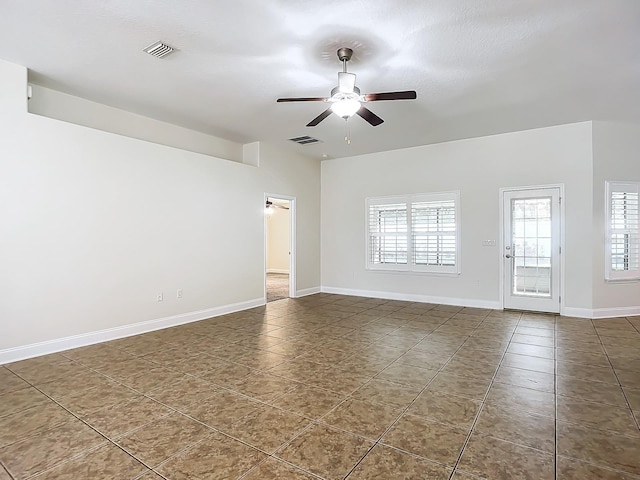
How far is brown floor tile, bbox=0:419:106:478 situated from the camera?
6.66 ft

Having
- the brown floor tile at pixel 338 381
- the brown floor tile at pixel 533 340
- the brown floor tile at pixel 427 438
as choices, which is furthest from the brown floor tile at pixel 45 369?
the brown floor tile at pixel 533 340

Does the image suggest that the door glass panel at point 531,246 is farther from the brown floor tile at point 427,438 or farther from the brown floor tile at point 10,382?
the brown floor tile at point 10,382

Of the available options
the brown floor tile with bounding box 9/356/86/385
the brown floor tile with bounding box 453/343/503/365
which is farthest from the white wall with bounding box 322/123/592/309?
the brown floor tile with bounding box 9/356/86/385

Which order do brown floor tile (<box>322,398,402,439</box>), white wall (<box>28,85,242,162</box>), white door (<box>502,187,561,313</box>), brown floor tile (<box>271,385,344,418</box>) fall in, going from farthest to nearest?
white door (<box>502,187,561,313</box>) → white wall (<box>28,85,242,162</box>) → brown floor tile (<box>271,385,344,418</box>) → brown floor tile (<box>322,398,402,439</box>)

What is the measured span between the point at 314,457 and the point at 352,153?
6.37m

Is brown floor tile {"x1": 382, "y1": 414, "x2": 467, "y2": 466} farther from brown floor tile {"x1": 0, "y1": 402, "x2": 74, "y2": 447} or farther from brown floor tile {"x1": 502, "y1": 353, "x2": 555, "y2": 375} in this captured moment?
brown floor tile {"x1": 0, "y1": 402, "x2": 74, "y2": 447}

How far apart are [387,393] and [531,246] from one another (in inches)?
177

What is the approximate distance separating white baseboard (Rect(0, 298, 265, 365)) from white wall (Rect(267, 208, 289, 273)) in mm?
6378

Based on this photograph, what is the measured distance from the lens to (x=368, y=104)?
474 centimetres

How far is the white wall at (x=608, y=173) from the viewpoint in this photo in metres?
5.58

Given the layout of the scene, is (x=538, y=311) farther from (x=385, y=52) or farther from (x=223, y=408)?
(x=223, y=408)

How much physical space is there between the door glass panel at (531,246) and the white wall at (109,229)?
15.1 ft

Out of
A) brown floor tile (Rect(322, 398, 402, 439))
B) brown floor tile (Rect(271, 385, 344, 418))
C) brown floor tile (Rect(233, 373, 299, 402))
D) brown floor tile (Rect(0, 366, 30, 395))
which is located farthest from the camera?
brown floor tile (Rect(0, 366, 30, 395))

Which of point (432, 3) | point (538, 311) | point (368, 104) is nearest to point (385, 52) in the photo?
point (432, 3)
